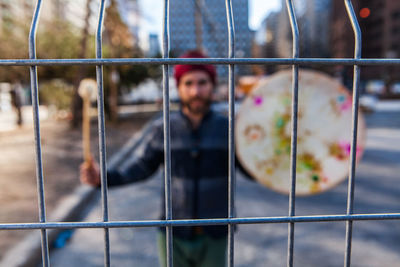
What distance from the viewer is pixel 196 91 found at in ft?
6.39

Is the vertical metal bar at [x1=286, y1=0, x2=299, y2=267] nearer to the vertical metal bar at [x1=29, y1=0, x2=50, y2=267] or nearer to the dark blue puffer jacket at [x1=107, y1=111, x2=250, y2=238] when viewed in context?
the vertical metal bar at [x1=29, y1=0, x2=50, y2=267]

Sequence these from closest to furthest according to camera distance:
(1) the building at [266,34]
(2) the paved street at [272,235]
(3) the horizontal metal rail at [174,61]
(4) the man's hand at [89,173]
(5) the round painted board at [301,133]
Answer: (3) the horizontal metal rail at [174,61], (5) the round painted board at [301,133], (4) the man's hand at [89,173], (2) the paved street at [272,235], (1) the building at [266,34]

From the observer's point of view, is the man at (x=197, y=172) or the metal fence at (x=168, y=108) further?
the man at (x=197, y=172)

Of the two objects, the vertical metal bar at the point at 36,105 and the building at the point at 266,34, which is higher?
the building at the point at 266,34

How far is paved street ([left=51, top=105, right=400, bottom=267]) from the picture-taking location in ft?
10.8

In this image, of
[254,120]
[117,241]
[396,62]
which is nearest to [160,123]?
[254,120]

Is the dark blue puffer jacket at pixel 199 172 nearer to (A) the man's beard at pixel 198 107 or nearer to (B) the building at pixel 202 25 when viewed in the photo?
(A) the man's beard at pixel 198 107

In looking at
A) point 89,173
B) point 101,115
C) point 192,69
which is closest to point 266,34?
point 192,69

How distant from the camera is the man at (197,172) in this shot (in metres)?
1.94

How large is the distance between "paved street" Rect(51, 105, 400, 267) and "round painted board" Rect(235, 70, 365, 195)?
6.56 ft

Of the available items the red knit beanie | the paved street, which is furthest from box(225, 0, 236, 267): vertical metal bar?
the paved street

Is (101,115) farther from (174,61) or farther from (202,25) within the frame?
(202,25)

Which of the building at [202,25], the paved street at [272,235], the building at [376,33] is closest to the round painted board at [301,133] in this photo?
the building at [202,25]

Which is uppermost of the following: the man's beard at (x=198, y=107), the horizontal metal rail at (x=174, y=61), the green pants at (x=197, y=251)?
the horizontal metal rail at (x=174, y=61)
